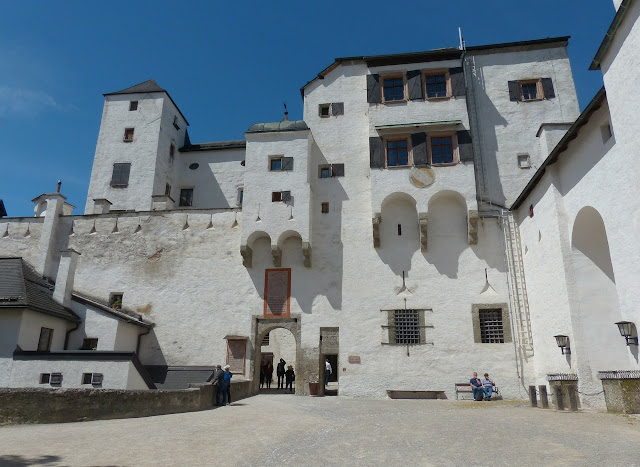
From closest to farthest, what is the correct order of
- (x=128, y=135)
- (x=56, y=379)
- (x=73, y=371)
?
(x=56, y=379), (x=73, y=371), (x=128, y=135)

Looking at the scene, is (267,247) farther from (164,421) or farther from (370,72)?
(164,421)

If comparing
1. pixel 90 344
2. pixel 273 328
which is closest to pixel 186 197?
pixel 90 344

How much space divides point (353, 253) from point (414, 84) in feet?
28.8

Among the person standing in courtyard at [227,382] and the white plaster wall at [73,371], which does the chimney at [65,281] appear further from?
the person standing in courtyard at [227,382]

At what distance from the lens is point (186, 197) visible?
31484mm

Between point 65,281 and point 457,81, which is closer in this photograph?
point 65,281

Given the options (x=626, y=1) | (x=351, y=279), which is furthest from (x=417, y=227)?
(x=626, y=1)

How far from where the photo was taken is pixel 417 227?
22.5 metres

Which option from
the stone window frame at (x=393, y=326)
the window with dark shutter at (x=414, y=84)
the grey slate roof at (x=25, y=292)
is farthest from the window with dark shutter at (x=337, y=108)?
the grey slate roof at (x=25, y=292)

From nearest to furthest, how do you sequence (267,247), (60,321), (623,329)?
(623,329) < (60,321) < (267,247)

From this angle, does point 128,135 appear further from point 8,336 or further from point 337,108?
point 8,336

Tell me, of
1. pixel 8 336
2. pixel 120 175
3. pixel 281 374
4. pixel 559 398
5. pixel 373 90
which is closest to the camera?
pixel 559 398

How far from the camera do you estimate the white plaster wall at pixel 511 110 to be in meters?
23.0

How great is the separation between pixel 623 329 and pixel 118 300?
2068 centimetres
